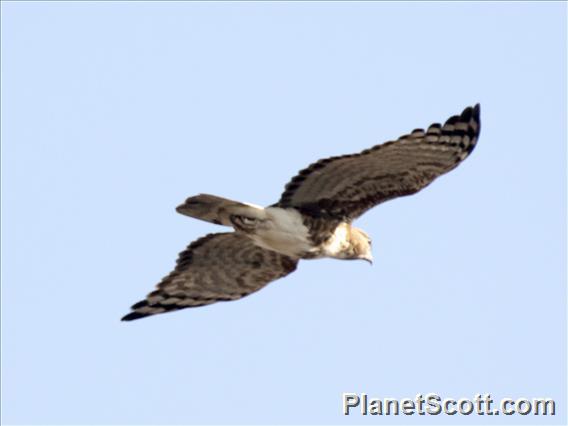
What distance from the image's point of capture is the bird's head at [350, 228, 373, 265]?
13398 mm

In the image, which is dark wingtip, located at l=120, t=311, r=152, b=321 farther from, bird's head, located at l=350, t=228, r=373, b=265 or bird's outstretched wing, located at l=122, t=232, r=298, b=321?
bird's head, located at l=350, t=228, r=373, b=265

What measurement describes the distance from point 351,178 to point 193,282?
2219 mm

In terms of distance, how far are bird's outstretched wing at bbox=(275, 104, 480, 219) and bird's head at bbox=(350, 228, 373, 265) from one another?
393mm

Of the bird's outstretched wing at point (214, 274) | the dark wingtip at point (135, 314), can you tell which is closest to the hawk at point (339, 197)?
the bird's outstretched wing at point (214, 274)

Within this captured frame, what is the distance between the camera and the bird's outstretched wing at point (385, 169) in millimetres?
12680

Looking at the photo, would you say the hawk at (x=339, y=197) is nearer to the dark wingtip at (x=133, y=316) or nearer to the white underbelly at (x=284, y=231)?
the white underbelly at (x=284, y=231)

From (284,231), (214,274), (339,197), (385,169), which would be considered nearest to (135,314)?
(214,274)

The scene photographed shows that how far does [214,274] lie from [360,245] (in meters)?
1.59

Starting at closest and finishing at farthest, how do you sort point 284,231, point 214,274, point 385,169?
point 385,169, point 284,231, point 214,274

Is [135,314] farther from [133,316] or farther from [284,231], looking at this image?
[284,231]

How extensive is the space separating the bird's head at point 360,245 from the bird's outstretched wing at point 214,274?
797 mm

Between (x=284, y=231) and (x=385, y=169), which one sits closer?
(x=385, y=169)

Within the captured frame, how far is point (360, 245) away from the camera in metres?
13.5

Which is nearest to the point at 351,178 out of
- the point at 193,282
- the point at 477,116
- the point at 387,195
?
the point at 387,195
